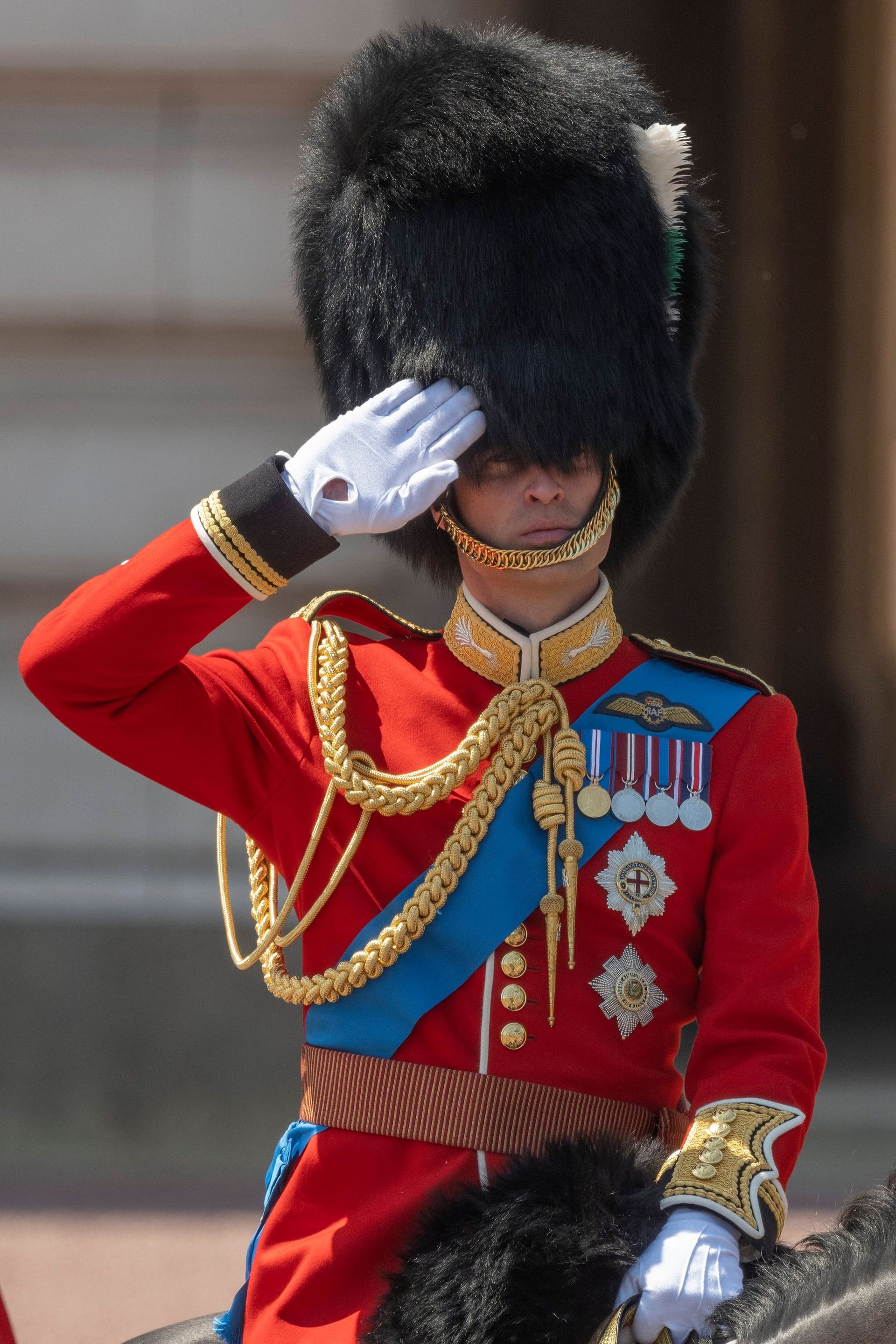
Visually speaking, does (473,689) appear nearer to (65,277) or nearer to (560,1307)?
(560,1307)

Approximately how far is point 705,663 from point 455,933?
0.52 meters

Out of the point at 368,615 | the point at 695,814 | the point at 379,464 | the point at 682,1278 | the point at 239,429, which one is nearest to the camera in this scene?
the point at 682,1278

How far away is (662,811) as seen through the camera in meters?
1.76

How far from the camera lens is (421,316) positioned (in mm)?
1866

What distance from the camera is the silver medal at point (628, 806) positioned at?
177 centimetres

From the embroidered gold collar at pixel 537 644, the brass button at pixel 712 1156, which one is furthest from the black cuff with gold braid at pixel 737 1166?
the embroidered gold collar at pixel 537 644

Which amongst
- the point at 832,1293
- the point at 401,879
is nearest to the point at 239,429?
the point at 401,879

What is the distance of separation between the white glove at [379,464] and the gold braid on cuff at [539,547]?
0.10 metres

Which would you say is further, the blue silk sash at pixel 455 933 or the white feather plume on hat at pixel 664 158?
the white feather plume on hat at pixel 664 158

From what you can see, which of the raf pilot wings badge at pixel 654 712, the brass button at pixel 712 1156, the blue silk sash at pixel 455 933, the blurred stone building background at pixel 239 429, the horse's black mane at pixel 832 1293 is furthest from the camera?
the blurred stone building background at pixel 239 429

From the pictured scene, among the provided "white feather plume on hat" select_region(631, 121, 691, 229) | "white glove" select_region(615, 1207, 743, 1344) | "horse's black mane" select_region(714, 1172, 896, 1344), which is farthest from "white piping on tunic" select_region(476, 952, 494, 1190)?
"white feather plume on hat" select_region(631, 121, 691, 229)

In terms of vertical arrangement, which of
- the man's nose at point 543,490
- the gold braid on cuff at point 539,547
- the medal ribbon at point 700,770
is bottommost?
the medal ribbon at point 700,770

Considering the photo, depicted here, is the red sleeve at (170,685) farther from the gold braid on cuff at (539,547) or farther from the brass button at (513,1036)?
the brass button at (513,1036)

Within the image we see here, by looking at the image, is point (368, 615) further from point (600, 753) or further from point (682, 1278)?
point (682, 1278)
